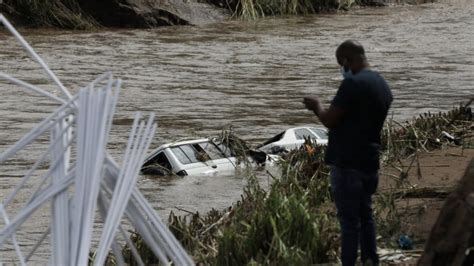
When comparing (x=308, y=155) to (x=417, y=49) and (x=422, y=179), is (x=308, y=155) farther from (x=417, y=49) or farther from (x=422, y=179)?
(x=417, y=49)

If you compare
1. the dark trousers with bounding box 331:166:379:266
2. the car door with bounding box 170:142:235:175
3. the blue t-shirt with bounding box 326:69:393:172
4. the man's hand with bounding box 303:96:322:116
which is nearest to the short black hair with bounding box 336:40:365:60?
the blue t-shirt with bounding box 326:69:393:172

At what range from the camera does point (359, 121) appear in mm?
7438

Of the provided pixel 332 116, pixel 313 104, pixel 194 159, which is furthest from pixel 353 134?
pixel 194 159

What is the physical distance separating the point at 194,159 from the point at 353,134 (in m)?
14.4

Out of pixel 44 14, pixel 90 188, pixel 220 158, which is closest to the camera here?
pixel 90 188

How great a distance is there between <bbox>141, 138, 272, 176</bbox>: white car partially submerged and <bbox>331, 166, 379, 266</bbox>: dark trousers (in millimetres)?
13300

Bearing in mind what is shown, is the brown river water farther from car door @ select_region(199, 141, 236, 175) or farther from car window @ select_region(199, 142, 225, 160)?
car window @ select_region(199, 142, 225, 160)

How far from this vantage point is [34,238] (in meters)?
16.0

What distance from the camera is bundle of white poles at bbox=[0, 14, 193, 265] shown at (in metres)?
4.42

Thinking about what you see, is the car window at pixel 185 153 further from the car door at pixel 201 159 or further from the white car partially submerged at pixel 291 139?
the white car partially submerged at pixel 291 139

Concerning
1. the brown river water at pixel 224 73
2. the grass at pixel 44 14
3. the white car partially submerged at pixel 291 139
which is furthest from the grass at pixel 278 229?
the grass at pixel 44 14

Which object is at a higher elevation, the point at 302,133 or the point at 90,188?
the point at 90,188

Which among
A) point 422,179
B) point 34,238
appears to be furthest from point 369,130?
point 34,238

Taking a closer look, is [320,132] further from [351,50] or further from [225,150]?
[351,50]
